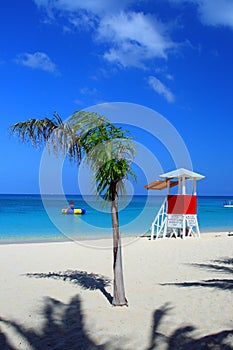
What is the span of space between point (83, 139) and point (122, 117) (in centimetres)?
78

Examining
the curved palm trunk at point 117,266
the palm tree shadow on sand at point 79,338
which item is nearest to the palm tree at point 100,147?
the curved palm trunk at point 117,266

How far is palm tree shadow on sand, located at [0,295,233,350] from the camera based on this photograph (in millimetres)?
4230

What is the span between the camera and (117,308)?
578cm

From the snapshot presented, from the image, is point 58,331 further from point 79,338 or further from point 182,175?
point 182,175

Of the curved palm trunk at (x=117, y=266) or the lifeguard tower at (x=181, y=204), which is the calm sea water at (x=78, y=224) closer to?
the curved palm trunk at (x=117, y=266)

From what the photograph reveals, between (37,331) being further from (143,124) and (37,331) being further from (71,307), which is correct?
(143,124)

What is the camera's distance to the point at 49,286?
7457mm

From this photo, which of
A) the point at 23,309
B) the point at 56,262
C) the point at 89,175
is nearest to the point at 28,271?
the point at 56,262

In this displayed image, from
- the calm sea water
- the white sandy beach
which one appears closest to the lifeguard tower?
the calm sea water

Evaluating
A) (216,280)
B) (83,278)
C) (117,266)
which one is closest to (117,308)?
(117,266)

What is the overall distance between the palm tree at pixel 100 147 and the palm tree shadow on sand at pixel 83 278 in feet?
4.75

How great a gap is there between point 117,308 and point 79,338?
1.36 metres

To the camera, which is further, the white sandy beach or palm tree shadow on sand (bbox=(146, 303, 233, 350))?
the white sandy beach

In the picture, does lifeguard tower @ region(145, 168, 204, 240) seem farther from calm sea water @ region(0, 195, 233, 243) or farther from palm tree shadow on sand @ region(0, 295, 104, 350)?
palm tree shadow on sand @ region(0, 295, 104, 350)
